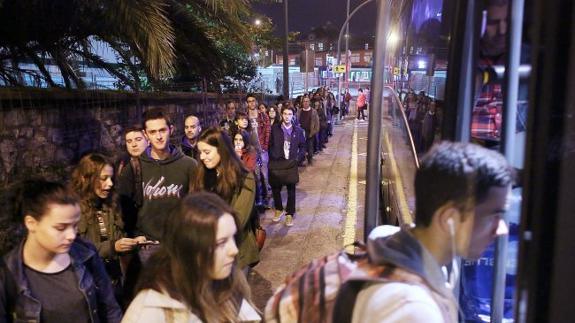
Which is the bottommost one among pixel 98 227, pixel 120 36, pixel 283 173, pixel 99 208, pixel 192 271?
pixel 283 173

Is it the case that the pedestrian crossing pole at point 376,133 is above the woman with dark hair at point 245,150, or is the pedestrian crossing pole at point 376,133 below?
above

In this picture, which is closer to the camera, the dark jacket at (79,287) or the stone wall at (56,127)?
the dark jacket at (79,287)

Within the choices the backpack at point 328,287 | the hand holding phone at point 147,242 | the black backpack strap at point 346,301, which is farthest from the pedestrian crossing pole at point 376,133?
the black backpack strap at point 346,301

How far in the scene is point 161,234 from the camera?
8.77ft

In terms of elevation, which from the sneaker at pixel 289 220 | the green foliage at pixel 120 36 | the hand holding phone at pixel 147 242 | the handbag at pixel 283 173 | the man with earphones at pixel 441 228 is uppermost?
the green foliage at pixel 120 36

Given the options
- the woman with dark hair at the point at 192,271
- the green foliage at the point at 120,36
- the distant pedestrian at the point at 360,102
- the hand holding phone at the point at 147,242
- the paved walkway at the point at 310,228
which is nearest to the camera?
the woman with dark hair at the point at 192,271

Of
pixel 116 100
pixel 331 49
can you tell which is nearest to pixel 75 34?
pixel 116 100

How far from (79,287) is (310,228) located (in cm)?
489

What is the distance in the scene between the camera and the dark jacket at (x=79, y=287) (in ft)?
7.04

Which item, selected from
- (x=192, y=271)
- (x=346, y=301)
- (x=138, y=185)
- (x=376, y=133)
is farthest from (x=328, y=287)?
(x=138, y=185)

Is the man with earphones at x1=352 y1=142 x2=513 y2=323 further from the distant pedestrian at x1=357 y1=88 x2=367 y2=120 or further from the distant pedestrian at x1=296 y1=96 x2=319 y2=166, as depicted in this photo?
the distant pedestrian at x1=357 y1=88 x2=367 y2=120

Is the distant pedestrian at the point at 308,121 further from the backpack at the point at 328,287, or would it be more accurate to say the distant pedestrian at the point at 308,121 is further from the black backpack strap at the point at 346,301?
the black backpack strap at the point at 346,301

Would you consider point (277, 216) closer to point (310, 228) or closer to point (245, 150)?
point (310, 228)

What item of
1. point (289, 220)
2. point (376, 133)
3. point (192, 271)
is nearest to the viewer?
point (192, 271)
